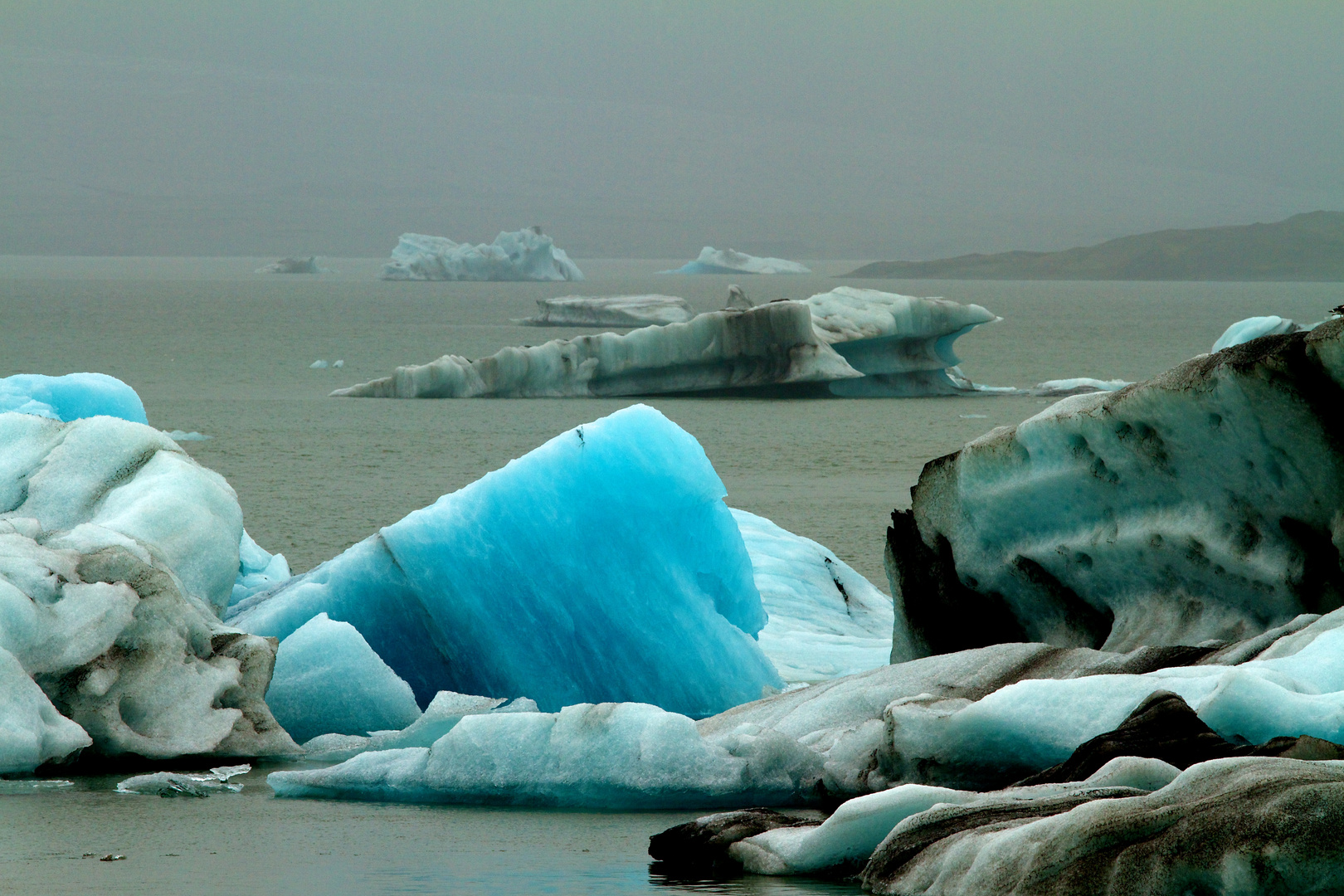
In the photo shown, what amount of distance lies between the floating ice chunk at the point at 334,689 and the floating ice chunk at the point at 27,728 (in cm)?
110

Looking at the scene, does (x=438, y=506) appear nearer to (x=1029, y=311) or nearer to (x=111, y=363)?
(x=111, y=363)

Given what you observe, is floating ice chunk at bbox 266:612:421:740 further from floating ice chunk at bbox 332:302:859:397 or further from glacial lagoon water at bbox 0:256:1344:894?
floating ice chunk at bbox 332:302:859:397

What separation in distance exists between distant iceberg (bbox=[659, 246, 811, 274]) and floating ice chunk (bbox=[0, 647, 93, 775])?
131298 millimetres

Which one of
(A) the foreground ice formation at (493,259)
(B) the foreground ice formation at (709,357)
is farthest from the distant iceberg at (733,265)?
(B) the foreground ice formation at (709,357)

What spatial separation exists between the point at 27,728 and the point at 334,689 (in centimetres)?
137

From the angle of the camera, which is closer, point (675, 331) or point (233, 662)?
point (233, 662)

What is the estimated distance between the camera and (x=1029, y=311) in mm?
86000

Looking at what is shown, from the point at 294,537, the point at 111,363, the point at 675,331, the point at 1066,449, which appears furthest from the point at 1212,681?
the point at 111,363

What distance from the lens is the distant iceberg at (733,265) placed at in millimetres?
138375

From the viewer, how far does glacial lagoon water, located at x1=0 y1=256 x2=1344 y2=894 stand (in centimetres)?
394

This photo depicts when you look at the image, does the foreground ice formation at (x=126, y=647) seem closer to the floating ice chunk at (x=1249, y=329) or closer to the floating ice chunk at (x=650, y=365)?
the floating ice chunk at (x=1249, y=329)

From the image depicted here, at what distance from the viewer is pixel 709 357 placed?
25859 mm

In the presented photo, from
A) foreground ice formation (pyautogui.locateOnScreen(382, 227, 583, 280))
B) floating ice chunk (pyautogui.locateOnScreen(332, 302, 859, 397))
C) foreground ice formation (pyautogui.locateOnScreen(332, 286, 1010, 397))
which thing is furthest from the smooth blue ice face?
foreground ice formation (pyautogui.locateOnScreen(382, 227, 583, 280))

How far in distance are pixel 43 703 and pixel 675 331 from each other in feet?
67.4
